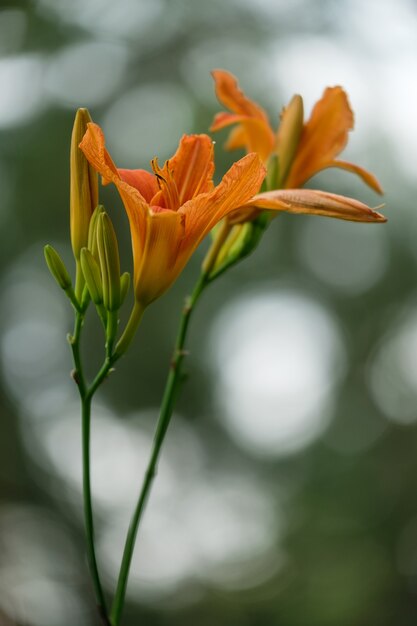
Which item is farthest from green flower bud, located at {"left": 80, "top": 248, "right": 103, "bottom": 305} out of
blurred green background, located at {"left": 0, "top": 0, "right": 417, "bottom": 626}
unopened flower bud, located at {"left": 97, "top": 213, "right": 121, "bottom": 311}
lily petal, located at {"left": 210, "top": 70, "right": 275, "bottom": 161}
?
blurred green background, located at {"left": 0, "top": 0, "right": 417, "bottom": 626}

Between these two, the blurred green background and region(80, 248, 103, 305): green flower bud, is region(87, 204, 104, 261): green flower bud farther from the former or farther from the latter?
the blurred green background

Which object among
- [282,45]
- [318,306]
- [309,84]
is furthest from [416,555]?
[282,45]

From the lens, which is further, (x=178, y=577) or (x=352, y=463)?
(x=352, y=463)

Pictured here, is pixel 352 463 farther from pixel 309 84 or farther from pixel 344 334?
pixel 309 84

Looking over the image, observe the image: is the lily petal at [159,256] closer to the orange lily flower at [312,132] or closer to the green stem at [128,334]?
the green stem at [128,334]

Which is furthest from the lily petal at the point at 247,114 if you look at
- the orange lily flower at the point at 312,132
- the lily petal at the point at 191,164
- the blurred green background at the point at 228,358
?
the blurred green background at the point at 228,358

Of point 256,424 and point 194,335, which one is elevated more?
point 194,335
